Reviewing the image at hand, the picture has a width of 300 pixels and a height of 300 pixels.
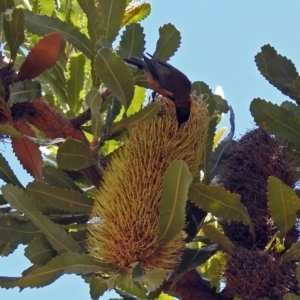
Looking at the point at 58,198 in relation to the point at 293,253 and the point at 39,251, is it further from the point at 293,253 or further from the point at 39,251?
the point at 293,253

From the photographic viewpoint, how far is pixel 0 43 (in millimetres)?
1879

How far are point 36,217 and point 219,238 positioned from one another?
19.2 inches

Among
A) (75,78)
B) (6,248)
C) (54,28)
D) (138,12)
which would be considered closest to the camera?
(6,248)

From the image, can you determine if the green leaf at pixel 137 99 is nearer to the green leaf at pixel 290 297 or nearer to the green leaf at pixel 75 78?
the green leaf at pixel 75 78

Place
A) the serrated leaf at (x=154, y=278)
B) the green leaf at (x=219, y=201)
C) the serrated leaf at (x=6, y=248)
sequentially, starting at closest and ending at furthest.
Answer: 1. the serrated leaf at (x=154, y=278)
2. the green leaf at (x=219, y=201)
3. the serrated leaf at (x=6, y=248)

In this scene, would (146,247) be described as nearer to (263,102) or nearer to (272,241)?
(272,241)

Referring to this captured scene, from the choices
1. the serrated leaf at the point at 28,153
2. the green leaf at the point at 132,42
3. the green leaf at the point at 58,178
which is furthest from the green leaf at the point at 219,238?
the green leaf at the point at 132,42

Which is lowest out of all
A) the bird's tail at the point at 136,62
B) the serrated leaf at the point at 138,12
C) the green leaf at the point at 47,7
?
the bird's tail at the point at 136,62

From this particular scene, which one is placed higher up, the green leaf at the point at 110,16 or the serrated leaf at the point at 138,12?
the serrated leaf at the point at 138,12

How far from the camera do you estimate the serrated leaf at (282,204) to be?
1590 millimetres

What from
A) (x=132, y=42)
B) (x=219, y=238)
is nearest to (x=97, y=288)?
(x=219, y=238)

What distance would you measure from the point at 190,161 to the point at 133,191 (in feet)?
0.59

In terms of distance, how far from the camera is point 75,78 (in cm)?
222

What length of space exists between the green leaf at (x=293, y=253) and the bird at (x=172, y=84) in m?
0.42
